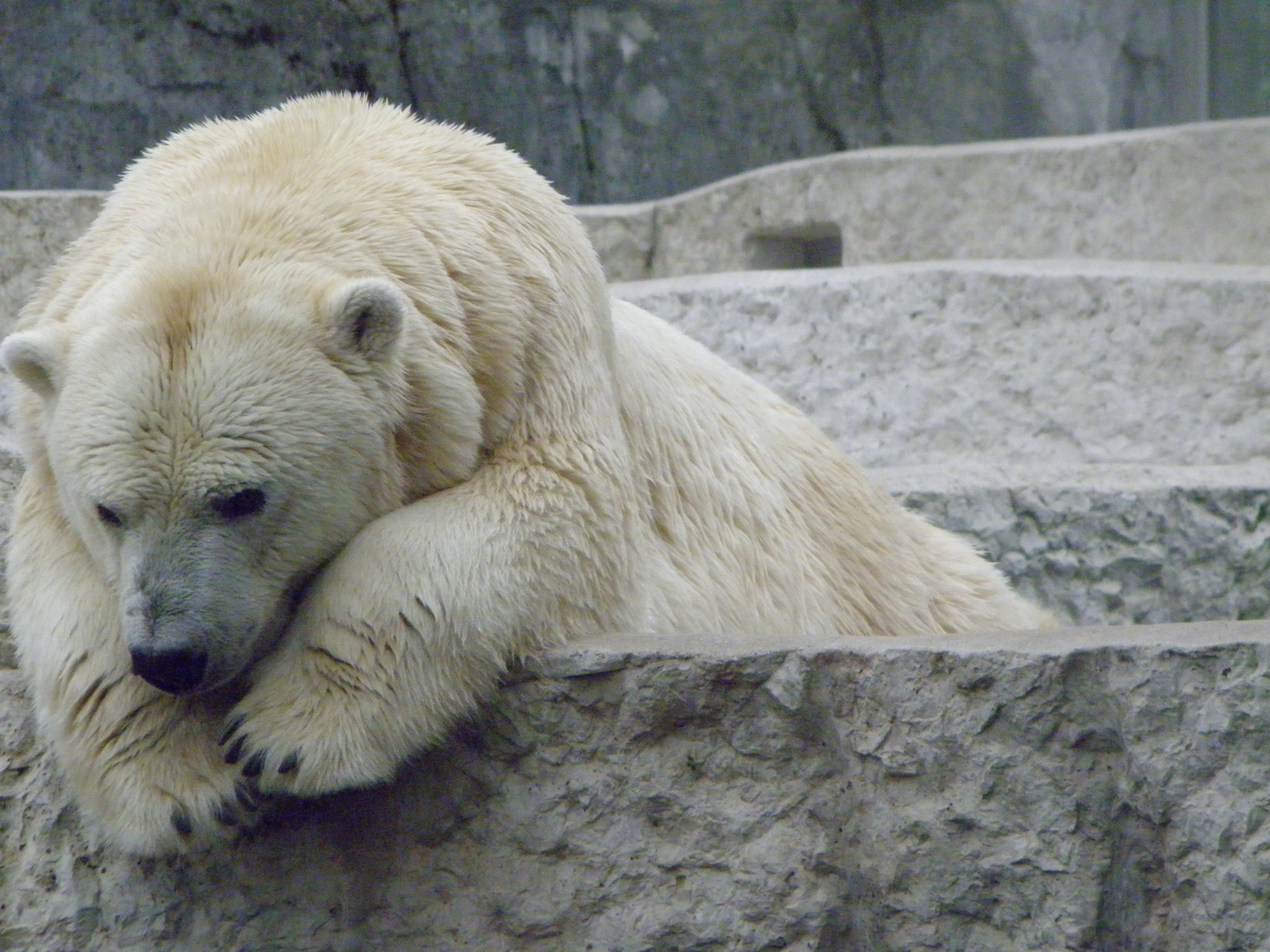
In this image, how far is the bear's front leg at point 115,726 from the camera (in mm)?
2096

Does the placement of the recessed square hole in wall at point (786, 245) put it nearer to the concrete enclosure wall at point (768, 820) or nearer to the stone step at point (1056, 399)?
the stone step at point (1056, 399)

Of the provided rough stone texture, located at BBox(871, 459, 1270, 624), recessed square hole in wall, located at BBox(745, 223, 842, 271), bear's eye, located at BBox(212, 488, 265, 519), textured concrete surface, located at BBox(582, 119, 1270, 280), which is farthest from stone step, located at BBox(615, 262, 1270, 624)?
bear's eye, located at BBox(212, 488, 265, 519)

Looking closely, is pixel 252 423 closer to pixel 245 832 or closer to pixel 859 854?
pixel 245 832

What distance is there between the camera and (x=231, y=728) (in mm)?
2184

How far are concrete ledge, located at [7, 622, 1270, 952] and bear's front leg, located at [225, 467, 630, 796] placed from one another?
0.26ft

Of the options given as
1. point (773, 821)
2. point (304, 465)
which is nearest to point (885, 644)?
point (773, 821)

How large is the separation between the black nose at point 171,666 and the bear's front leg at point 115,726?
0.42 ft

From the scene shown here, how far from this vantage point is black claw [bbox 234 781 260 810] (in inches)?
82.5

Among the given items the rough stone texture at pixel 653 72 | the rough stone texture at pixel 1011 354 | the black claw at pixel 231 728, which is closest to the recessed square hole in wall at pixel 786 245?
the rough stone texture at pixel 1011 354

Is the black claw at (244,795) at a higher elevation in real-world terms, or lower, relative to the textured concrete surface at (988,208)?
lower

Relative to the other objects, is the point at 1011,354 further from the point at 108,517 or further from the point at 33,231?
the point at 108,517

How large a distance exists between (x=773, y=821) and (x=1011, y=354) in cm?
298

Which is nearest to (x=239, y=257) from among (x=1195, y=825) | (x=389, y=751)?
(x=389, y=751)

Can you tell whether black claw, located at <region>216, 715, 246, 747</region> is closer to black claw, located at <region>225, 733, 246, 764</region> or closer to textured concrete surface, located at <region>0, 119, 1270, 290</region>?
black claw, located at <region>225, 733, 246, 764</region>
